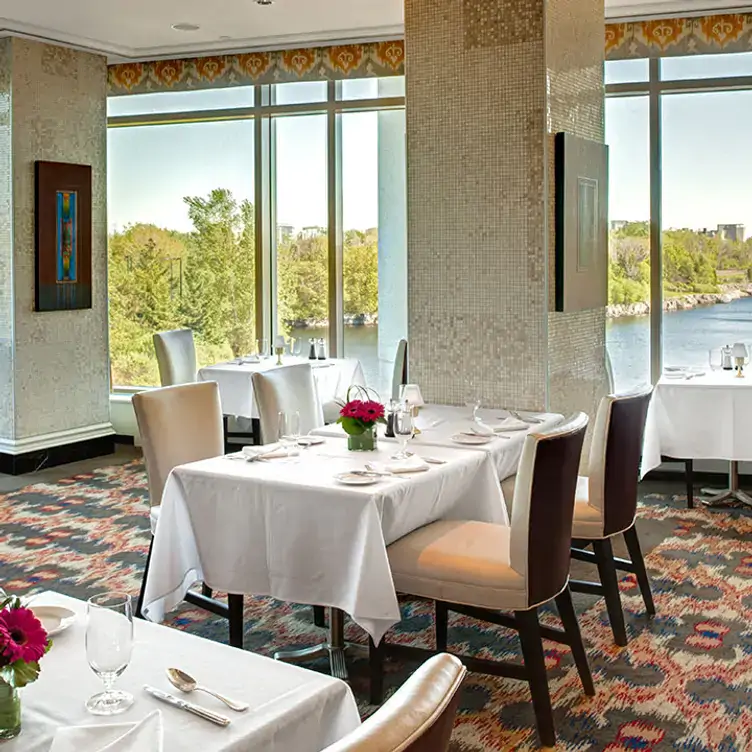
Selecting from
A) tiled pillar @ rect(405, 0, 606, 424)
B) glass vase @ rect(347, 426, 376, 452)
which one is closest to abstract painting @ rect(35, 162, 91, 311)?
tiled pillar @ rect(405, 0, 606, 424)

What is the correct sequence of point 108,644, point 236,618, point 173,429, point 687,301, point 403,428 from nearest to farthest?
point 108,644, point 236,618, point 403,428, point 173,429, point 687,301

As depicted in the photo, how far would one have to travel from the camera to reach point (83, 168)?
7.95 metres

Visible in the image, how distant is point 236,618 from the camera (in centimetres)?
371

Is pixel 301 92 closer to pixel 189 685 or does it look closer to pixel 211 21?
pixel 211 21

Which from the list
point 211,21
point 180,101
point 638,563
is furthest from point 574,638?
point 180,101

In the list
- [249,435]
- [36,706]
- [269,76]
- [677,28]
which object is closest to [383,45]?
[269,76]

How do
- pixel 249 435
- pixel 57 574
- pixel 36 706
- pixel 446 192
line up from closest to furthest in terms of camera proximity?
pixel 36 706 < pixel 57 574 < pixel 446 192 < pixel 249 435

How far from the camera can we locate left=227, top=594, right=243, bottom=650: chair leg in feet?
12.1

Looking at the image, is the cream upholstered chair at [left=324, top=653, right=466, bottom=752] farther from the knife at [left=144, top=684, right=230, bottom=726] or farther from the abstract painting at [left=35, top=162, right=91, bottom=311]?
the abstract painting at [left=35, top=162, right=91, bottom=311]

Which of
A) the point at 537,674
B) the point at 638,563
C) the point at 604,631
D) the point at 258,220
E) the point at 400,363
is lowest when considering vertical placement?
the point at 604,631

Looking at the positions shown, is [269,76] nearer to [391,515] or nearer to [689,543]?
[689,543]

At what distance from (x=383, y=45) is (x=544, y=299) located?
11.2 feet

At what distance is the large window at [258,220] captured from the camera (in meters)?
8.32

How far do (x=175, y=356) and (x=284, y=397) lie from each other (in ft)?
10.5
